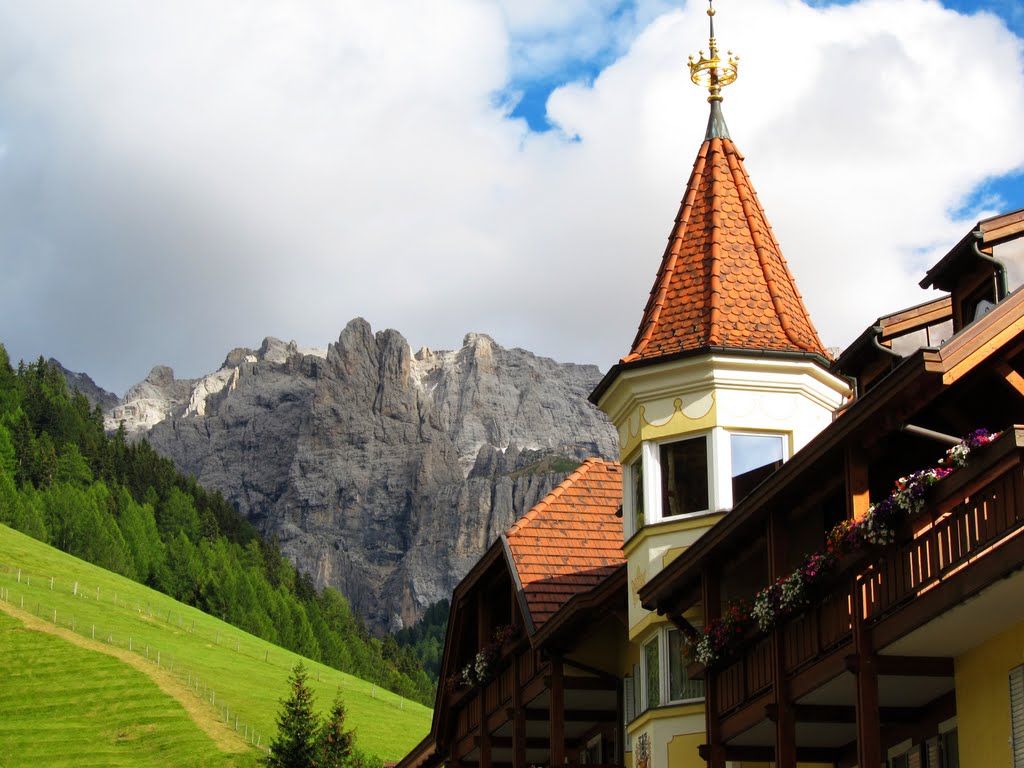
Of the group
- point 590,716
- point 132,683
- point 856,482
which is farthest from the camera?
point 132,683

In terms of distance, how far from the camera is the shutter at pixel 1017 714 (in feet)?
54.5

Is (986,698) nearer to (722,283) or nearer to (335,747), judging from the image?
(722,283)

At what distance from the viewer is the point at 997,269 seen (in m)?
20.2

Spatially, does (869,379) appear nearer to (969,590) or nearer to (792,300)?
(792,300)

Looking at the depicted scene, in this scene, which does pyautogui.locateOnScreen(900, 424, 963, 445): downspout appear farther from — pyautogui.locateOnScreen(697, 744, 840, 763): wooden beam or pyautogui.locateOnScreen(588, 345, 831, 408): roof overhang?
pyautogui.locateOnScreen(588, 345, 831, 408): roof overhang

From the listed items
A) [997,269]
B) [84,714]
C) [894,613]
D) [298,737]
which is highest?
[84,714]

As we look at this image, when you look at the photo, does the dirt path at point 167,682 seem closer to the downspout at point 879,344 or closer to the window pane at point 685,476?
the window pane at point 685,476

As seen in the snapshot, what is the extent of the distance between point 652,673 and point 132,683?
8362 cm

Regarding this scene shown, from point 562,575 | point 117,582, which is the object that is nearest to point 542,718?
point 562,575

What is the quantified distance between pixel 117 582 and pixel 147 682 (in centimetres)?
4396

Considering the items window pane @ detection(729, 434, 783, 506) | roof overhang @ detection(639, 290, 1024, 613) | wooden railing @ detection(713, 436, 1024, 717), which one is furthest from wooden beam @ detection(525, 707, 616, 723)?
wooden railing @ detection(713, 436, 1024, 717)

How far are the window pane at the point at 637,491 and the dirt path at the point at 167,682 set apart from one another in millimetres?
70276

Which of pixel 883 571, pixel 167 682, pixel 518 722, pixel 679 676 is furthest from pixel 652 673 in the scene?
pixel 167 682

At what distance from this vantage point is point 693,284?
92.5 feet
